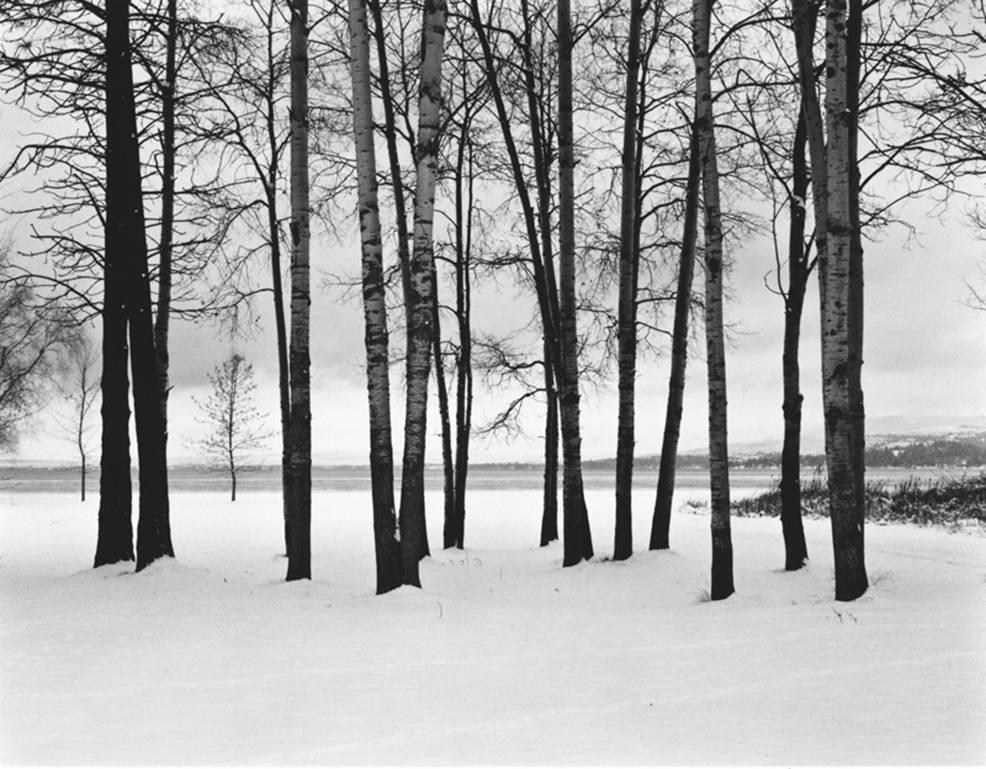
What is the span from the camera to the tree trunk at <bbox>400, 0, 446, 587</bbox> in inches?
344

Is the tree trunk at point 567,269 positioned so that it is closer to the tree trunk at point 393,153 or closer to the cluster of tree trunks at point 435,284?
the cluster of tree trunks at point 435,284

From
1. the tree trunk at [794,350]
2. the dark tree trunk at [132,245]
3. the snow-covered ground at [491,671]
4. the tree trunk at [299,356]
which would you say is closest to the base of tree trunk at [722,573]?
the snow-covered ground at [491,671]

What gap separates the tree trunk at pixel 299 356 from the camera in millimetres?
9867

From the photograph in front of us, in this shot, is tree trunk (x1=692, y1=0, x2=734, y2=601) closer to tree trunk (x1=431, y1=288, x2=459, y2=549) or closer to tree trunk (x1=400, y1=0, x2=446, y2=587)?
tree trunk (x1=400, y1=0, x2=446, y2=587)

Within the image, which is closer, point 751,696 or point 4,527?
point 751,696

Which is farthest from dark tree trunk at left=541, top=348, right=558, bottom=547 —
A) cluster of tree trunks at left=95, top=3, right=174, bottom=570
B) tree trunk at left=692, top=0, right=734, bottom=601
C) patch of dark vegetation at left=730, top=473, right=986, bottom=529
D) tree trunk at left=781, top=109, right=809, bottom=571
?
patch of dark vegetation at left=730, top=473, right=986, bottom=529

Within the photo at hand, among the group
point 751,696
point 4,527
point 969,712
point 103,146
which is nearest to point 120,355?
point 103,146


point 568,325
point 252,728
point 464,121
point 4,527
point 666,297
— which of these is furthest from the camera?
point 4,527

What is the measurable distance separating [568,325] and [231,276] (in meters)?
6.28

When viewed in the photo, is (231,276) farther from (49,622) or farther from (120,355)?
(49,622)

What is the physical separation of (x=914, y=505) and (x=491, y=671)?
20191 millimetres

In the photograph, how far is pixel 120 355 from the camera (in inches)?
444

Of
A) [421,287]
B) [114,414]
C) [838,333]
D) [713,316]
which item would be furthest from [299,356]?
[838,333]

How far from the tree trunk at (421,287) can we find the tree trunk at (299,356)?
1.61 meters
